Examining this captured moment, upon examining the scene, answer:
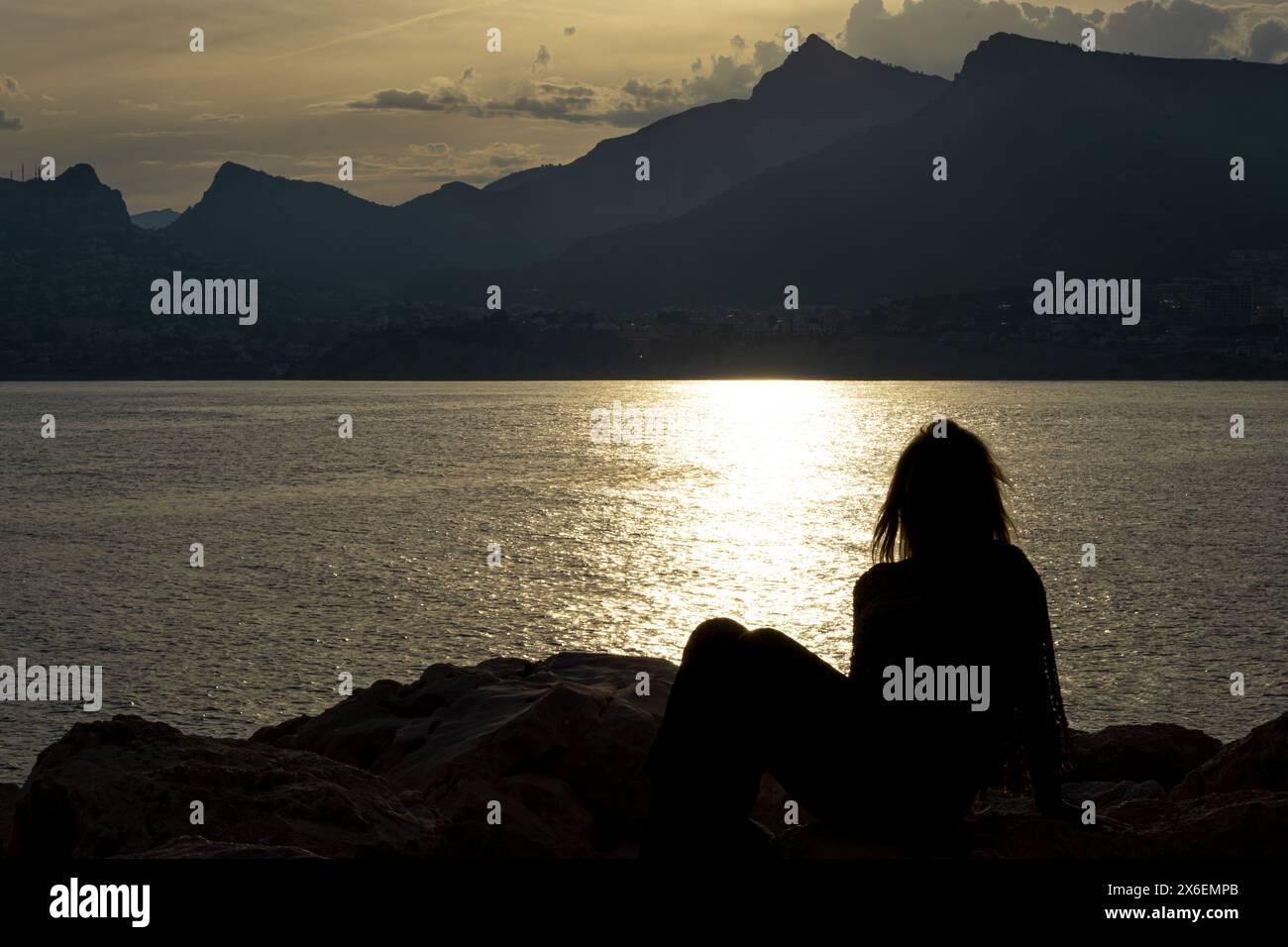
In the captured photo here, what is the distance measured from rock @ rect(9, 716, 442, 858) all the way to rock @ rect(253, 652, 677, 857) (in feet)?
1.75

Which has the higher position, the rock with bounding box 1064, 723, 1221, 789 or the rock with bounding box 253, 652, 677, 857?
the rock with bounding box 253, 652, 677, 857

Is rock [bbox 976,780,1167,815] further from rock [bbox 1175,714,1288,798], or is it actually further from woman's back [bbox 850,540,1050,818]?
woman's back [bbox 850,540,1050,818]

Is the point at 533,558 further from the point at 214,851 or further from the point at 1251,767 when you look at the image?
the point at 214,851

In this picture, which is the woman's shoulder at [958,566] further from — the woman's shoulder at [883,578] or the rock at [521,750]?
the rock at [521,750]

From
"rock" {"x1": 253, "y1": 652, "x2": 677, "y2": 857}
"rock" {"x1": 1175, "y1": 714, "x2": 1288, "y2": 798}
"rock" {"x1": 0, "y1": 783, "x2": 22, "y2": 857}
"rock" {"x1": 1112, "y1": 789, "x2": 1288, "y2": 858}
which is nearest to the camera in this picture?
"rock" {"x1": 1112, "y1": 789, "x2": 1288, "y2": 858}

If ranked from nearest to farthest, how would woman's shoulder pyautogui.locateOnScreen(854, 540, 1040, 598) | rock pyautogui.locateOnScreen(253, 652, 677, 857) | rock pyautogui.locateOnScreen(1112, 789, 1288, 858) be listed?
1. woman's shoulder pyautogui.locateOnScreen(854, 540, 1040, 598)
2. rock pyautogui.locateOnScreen(1112, 789, 1288, 858)
3. rock pyautogui.locateOnScreen(253, 652, 677, 857)

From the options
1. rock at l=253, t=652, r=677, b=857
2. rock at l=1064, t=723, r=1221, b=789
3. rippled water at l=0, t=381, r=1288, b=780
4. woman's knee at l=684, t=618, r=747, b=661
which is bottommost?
rippled water at l=0, t=381, r=1288, b=780

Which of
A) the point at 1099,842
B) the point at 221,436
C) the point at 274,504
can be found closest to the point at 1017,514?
the point at 274,504

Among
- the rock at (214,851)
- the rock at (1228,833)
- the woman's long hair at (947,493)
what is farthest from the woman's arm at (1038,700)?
the rock at (214,851)

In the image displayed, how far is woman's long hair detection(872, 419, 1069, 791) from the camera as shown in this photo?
16.1 feet

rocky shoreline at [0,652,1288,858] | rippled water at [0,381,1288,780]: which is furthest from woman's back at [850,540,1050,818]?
rippled water at [0,381,1288,780]

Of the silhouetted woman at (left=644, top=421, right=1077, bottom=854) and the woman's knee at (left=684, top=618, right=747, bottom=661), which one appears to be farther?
the woman's knee at (left=684, top=618, right=747, bottom=661)
